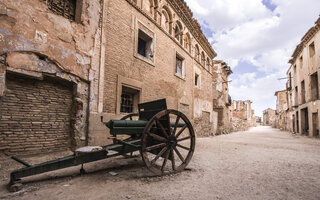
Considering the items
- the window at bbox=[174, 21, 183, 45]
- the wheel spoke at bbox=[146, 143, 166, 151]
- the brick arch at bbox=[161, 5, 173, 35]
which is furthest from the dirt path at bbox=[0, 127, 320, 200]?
the window at bbox=[174, 21, 183, 45]

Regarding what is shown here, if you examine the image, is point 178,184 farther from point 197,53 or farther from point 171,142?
point 197,53

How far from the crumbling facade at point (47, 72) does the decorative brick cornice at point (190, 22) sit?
19.2 ft

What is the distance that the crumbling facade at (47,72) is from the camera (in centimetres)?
363

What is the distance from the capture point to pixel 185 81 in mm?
10695

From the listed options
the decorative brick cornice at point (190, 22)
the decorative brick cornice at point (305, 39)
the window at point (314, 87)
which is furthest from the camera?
the window at point (314, 87)

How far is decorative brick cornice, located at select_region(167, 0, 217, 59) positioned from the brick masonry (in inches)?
307

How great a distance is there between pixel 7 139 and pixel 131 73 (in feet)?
13.6

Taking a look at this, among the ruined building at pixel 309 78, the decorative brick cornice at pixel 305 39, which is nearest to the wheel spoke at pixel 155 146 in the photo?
the ruined building at pixel 309 78

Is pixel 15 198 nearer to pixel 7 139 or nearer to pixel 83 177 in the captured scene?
pixel 83 177

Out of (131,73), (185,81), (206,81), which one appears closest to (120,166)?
(131,73)

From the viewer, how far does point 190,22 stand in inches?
448

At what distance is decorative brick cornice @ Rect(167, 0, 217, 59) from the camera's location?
973cm

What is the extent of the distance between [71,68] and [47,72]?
602 millimetres

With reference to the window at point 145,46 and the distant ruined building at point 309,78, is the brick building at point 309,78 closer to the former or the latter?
the distant ruined building at point 309,78
